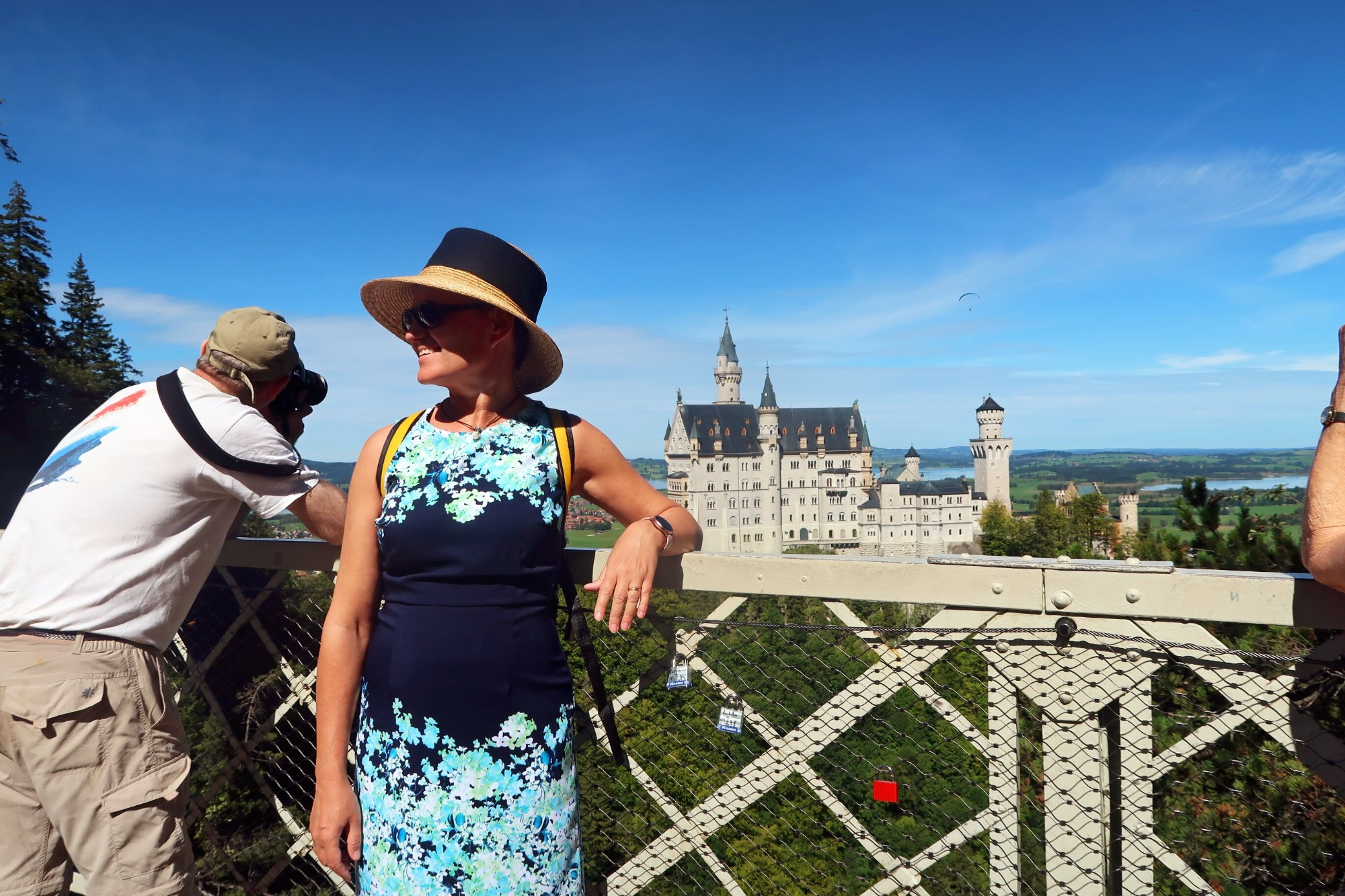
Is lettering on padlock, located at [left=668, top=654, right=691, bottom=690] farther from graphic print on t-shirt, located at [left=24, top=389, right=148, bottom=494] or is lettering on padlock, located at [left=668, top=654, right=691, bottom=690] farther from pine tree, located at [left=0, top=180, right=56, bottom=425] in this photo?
pine tree, located at [left=0, top=180, right=56, bottom=425]

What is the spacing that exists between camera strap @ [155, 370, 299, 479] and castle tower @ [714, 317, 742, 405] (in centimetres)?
10177

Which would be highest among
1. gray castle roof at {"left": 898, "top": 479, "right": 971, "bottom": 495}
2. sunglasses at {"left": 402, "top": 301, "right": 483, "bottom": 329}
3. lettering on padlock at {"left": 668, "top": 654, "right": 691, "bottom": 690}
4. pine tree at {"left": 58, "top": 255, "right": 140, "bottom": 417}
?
pine tree at {"left": 58, "top": 255, "right": 140, "bottom": 417}

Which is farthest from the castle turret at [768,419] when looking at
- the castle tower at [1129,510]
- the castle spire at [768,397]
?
the castle tower at [1129,510]

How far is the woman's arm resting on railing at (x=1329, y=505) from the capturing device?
1.56m

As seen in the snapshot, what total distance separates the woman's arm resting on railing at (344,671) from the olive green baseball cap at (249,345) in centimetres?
61

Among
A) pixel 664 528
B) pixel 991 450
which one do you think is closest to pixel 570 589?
pixel 664 528

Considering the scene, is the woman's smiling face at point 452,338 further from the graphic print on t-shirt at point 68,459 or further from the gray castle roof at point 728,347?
the gray castle roof at point 728,347

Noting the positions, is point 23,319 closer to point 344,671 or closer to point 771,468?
point 344,671

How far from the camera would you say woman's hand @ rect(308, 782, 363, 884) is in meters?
1.88

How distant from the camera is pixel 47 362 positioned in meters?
23.6

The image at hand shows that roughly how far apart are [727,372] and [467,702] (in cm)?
10364

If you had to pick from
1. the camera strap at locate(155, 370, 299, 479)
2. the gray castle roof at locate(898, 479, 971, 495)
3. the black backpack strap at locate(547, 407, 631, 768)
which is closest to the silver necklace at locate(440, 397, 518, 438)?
the black backpack strap at locate(547, 407, 631, 768)

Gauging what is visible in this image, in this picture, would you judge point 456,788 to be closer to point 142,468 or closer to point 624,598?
point 624,598

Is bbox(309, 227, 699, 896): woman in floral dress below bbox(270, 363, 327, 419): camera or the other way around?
below
